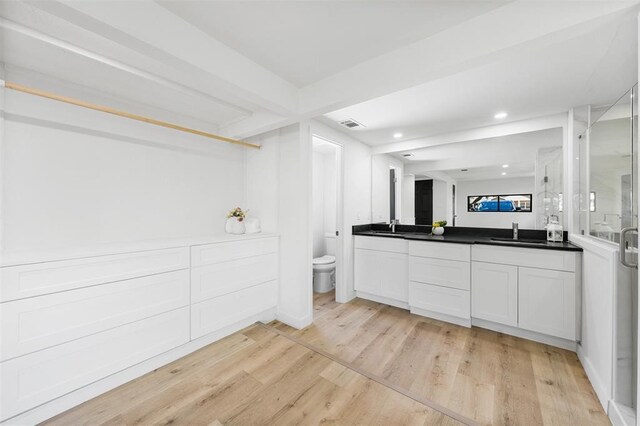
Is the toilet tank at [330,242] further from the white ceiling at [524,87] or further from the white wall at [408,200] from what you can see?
the white ceiling at [524,87]

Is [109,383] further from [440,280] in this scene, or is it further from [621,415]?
[621,415]

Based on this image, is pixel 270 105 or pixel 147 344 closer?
pixel 147 344

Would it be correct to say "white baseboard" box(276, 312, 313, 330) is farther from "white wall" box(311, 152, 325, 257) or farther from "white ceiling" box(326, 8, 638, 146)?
"white ceiling" box(326, 8, 638, 146)

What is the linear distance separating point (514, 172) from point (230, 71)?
3229 mm

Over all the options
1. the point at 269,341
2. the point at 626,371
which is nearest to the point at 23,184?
the point at 269,341

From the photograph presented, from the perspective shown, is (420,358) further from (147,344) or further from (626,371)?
(147,344)

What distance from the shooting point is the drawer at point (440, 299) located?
2.66 m

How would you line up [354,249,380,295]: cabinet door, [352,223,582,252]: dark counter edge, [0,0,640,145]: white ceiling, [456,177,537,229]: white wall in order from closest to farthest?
[0,0,640,145]: white ceiling → [352,223,582,252]: dark counter edge → [456,177,537,229]: white wall → [354,249,380,295]: cabinet door

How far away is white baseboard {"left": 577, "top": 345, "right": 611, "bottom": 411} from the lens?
1556 millimetres

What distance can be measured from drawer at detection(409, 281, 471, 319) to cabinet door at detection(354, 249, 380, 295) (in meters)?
0.50

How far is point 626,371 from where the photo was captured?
1452 mm

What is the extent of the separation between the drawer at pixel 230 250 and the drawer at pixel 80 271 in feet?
0.47

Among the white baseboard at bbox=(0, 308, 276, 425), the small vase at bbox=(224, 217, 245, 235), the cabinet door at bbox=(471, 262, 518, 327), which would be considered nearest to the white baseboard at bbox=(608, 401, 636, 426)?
the cabinet door at bbox=(471, 262, 518, 327)

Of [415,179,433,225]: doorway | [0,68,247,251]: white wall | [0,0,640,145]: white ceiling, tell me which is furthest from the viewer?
[415,179,433,225]: doorway
